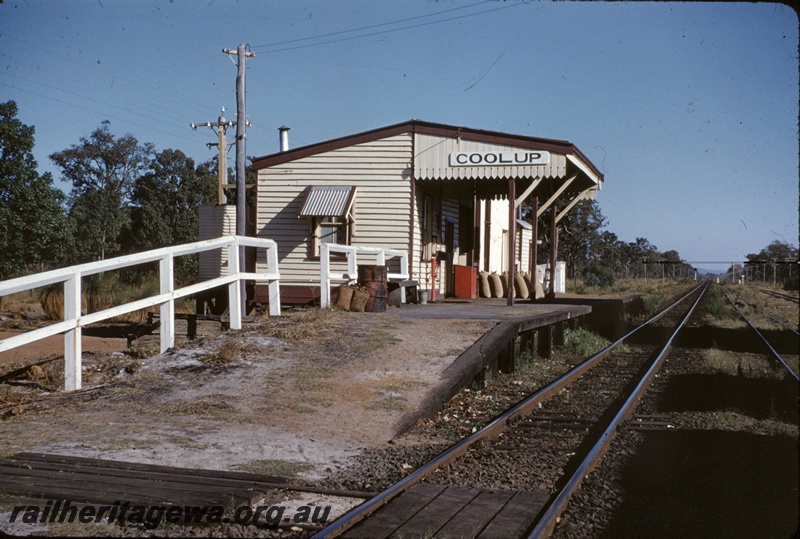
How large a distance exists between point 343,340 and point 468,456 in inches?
142

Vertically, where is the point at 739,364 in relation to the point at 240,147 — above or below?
below

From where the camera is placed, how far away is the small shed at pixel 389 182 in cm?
1711

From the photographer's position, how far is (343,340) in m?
9.20

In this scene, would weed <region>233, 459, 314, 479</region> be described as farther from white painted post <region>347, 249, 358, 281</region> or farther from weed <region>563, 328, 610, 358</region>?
weed <region>563, 328, 610, 358</region>

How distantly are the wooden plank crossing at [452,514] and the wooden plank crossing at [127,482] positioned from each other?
0.36 meters

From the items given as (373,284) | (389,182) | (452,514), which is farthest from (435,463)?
(389,182)

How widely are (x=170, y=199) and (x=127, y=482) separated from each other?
63249 mm

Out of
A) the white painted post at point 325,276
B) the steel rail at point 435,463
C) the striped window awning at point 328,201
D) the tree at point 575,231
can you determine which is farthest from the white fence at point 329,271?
the tree at point 575,231

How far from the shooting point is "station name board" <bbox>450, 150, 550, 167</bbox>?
16.9 meters

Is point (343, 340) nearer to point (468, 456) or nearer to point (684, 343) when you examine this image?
point (468, 456)

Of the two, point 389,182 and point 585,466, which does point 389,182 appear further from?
point 585,466

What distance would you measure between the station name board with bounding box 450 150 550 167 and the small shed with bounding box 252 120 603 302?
22 millimetres

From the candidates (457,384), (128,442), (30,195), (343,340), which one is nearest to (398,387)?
(457,384)

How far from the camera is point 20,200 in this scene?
31062 mm
